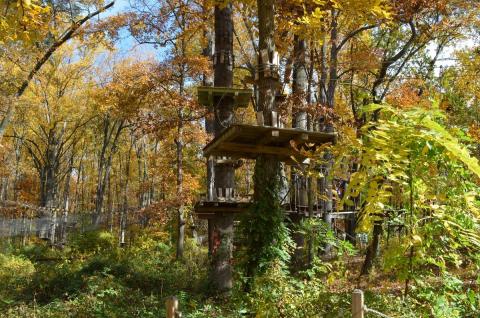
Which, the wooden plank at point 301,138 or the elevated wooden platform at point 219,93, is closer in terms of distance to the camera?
the wooden plank at point 301,138

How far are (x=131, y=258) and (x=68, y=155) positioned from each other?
23.5 m

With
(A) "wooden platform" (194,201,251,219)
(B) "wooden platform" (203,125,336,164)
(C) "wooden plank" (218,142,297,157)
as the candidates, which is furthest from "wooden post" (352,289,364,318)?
(A) "wooden platform" (194,201,251,219)

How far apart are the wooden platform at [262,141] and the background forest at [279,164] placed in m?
0.27

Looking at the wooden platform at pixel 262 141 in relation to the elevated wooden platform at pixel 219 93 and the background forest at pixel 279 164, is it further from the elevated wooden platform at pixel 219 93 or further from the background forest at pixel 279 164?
the elevated wooden platform at pixel 219 93

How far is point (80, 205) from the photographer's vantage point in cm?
4162

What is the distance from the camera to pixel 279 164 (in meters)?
6.39

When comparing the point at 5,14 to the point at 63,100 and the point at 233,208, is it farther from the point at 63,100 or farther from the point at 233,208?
the point at 63,100

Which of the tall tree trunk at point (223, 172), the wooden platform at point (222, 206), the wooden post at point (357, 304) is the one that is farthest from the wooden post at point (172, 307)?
the wooden platform at point (222, 206)

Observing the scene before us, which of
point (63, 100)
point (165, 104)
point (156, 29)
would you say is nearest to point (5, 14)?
point (165, 104)

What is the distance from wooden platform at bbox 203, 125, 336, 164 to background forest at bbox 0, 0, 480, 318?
0.27 m

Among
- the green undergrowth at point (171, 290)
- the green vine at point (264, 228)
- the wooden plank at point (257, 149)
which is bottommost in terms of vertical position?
the green undergrowth at point (171, 290)

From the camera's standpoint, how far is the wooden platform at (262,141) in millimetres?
5590

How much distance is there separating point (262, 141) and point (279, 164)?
1.79ft

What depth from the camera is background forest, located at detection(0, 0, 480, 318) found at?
380 centimetres
